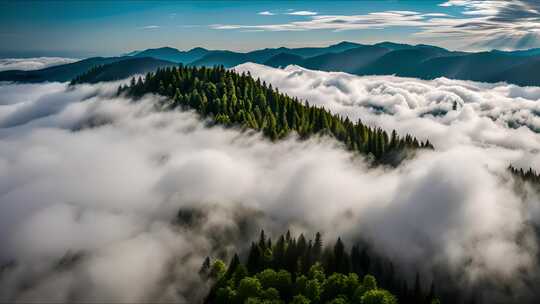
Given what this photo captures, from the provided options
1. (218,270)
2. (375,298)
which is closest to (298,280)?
(375,298)

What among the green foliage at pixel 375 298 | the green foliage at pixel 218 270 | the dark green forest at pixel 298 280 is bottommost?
the green foliage at pixel 218 270

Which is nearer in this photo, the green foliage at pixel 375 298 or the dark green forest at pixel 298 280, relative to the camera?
the green foliage at pixel 375 298

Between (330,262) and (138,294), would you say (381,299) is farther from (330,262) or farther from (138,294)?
(138,294)

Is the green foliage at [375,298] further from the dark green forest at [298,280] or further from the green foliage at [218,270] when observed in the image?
the green foliage at [218,270]

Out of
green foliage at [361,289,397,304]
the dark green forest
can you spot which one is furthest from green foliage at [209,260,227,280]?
green foliage at [361,289,397,304]

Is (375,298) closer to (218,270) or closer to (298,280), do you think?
(298,280)

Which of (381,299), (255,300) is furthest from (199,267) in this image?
(381,299)

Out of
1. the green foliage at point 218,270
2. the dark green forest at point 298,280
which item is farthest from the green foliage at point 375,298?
the green foliage at point 218,270

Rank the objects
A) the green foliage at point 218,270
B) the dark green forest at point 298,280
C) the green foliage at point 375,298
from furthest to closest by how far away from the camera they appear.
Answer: the green foliage at point 218,270 < the dark green forest at point 298,280 < the green foliage at point 375,298
